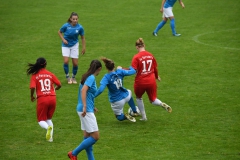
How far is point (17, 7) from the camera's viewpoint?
30344 millimetres

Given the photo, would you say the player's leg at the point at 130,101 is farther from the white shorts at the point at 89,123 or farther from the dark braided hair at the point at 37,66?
the white shorts at the point at 89,123

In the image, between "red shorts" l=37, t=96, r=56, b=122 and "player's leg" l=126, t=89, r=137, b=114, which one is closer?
"red shorts" l=37, t=96, r=56, b=122

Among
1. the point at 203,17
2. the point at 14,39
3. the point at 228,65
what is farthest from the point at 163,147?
the point at 203,17

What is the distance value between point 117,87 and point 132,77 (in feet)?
18.1

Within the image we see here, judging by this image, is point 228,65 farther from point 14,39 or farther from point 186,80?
point 14,39

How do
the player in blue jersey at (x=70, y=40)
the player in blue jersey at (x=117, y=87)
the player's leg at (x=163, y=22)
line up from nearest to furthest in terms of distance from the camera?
1. the player in blue jersey at (x=117, y=87)
2. the player in blue jersey at (x=70, y=40)
3. the player's leg at (x=163, y=22)

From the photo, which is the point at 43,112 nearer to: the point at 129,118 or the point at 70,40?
the point at 129,118

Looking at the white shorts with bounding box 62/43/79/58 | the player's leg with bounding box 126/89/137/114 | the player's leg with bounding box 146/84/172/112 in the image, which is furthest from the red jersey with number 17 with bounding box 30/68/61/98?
the white shorts with bounding box 62/43/79/58

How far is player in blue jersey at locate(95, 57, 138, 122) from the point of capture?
12648mm

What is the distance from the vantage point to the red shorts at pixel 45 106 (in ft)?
39.5

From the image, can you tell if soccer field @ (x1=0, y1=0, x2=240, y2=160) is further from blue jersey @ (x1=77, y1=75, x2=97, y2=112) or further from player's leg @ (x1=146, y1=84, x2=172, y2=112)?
blue jersey @ (x1=77, y1=75, x2=97, y2=112)

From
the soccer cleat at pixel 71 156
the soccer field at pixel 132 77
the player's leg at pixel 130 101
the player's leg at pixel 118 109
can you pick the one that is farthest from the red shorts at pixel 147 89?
the soccer cleat at pixel 71 156

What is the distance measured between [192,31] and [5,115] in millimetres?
12772

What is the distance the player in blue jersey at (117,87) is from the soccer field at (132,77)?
41 centimetres
